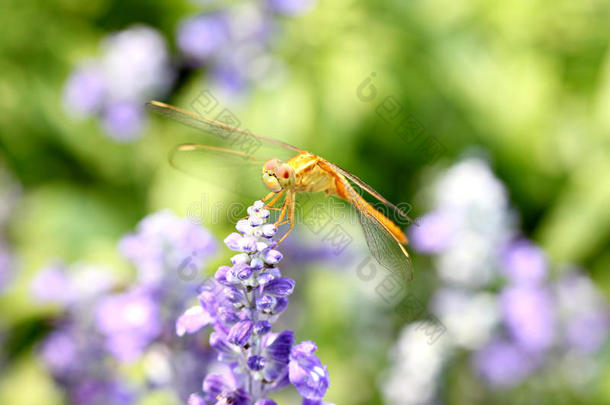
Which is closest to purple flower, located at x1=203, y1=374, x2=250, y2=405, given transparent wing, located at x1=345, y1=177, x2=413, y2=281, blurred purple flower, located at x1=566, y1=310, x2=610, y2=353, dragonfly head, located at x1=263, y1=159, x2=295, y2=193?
dragonfly head, located at x1=263, y1=159, x2=295, y2=193

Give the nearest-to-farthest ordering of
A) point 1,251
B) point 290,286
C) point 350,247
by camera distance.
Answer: point 290,286
point 350,247
point 1,251

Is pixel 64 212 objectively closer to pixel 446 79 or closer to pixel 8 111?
pixel 8 111

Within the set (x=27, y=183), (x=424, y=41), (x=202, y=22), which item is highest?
(x=424, y=41)

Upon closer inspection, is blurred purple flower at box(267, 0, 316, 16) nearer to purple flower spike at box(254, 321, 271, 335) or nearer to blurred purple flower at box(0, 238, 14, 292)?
blurred purple flower at box(0, 238, 14, 292)

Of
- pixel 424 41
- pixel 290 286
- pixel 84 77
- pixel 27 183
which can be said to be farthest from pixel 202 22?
pixel 290 286

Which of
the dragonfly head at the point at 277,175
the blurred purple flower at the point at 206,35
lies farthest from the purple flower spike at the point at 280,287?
the blurred purple flower at the point at 206,35

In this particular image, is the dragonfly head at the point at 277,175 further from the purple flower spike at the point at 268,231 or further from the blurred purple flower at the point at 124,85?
the blurred purple flower at the point at 124,85
